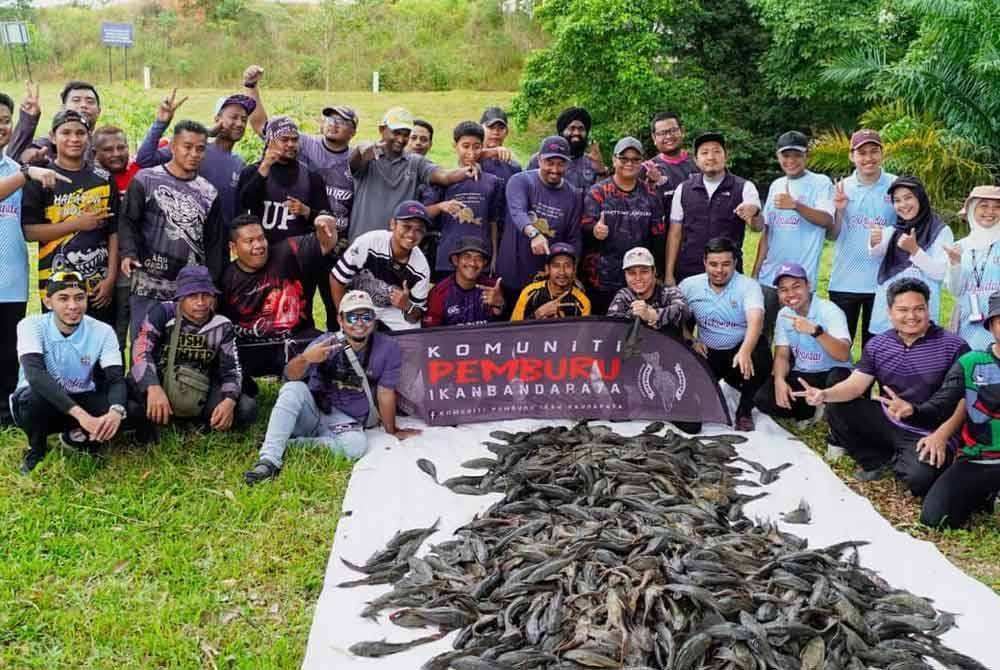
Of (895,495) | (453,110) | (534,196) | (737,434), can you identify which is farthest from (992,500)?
(453,110)

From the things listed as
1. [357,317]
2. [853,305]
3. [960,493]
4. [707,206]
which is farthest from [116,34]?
[960,493]

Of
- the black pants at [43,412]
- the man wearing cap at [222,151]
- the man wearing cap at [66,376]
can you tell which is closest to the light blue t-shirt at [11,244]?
the man wearing cap at [66,376]

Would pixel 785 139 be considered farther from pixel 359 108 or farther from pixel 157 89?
pixel 157 89

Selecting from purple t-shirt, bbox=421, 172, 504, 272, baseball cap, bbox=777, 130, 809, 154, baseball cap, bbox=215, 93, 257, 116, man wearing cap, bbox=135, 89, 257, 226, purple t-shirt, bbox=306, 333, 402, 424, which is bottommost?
purple t-shirt, bbox=306, 333, 402, 424

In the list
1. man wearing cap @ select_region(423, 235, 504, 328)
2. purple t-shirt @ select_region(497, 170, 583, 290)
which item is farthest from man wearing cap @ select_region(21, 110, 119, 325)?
purple t-shirt @ select_region(497, 170, 583, 290)

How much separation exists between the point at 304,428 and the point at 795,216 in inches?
184

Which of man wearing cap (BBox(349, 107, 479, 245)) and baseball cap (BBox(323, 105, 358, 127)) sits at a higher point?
baseball cap (BBox(323, 105, 358, 127))

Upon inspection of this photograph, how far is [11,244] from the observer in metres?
7.03

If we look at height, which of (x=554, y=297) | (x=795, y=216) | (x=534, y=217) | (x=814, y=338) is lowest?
(x=814, y=338)

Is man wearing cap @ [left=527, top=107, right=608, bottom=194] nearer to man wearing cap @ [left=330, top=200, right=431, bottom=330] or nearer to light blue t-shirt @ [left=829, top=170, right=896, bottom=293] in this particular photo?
man wearing cap @ [left=330, top=200, right=431, bottom=330]

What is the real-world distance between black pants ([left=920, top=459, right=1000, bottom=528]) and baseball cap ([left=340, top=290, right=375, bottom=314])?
4.25 metres

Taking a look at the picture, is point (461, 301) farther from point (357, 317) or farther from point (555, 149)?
point (555, 149)

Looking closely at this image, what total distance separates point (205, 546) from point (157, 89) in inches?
1031

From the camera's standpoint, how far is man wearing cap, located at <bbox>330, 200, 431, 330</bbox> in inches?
305
